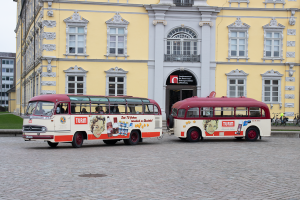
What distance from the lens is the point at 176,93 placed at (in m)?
37.4

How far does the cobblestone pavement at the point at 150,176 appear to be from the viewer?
8.92 metres

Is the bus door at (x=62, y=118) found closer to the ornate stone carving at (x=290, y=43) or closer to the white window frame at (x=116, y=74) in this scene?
the white window frame at (x=116, y=74)

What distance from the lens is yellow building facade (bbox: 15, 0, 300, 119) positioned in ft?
117

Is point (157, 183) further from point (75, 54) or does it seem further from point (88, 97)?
point (75, 54)

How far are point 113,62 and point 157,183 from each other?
2692cm

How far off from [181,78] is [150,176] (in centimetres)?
2633

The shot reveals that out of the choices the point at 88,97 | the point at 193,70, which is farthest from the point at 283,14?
the point at 88,97

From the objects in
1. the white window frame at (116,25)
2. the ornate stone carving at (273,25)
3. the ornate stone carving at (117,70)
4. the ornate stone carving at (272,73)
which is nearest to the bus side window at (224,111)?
the ornate stone carving at (117,70)

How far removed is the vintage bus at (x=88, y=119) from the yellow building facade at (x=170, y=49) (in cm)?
1298

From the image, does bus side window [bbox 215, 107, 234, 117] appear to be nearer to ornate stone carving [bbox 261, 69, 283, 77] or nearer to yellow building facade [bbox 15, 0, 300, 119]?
yellow building facade [bbox 15, 0, 300, 119]

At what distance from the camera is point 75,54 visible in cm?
3575

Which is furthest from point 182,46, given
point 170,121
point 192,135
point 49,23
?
point 192,135

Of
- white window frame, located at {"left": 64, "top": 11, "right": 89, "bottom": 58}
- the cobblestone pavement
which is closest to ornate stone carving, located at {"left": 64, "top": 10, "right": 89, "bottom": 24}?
white window frame, located at {"left": 64, "top": 11, "right": 89, "bottom": 58}

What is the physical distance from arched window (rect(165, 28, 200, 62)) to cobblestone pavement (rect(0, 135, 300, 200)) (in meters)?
21.3
